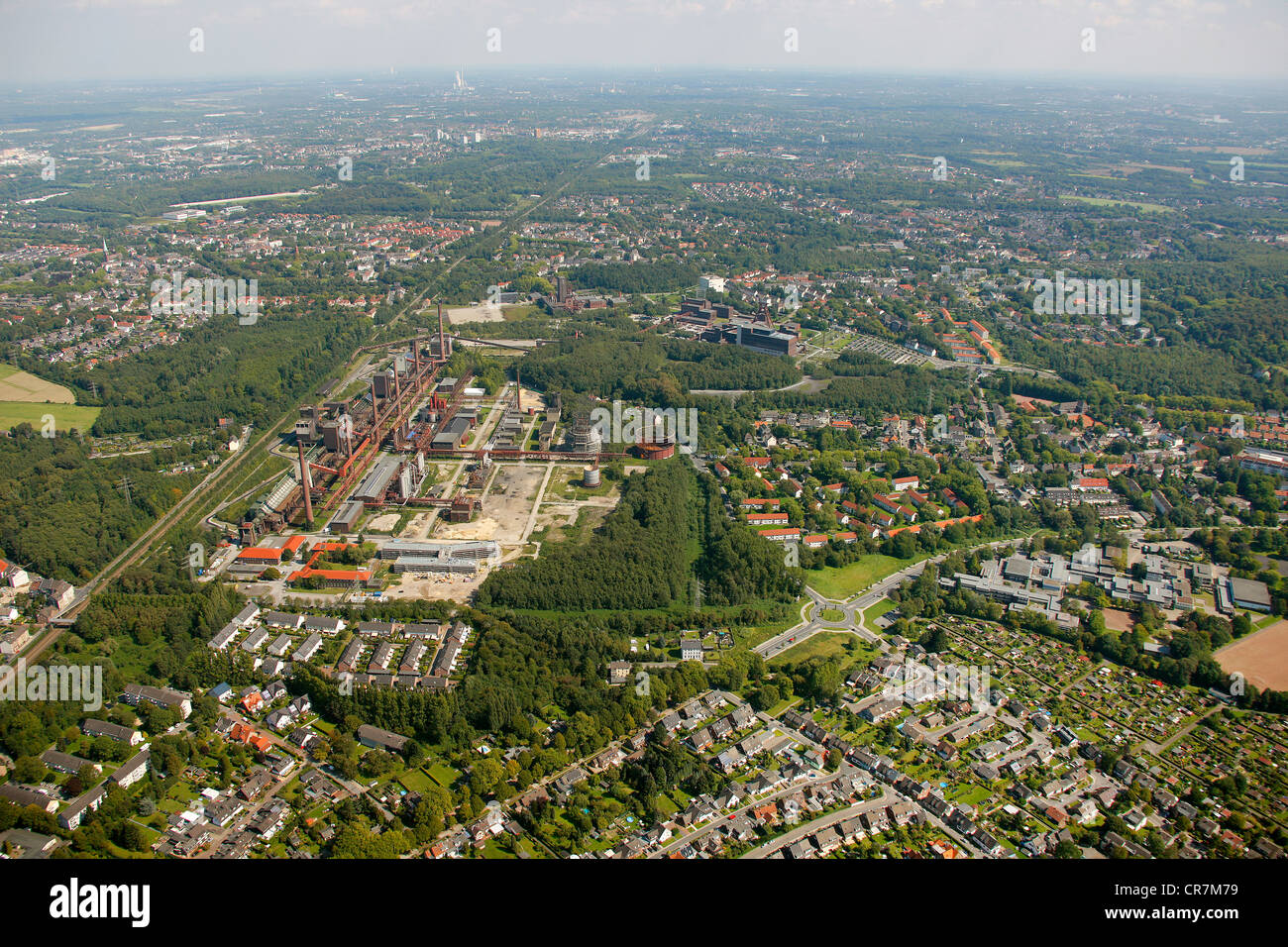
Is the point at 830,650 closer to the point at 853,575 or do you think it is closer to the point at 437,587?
the point at 853,575

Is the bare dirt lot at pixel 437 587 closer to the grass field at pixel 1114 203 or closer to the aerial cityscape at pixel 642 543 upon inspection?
the aerial cityscape at pixel 642 543

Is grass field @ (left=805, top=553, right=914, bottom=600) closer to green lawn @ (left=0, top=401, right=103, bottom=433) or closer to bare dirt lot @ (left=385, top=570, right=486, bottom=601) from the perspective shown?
bare dirt lot @ (left=385, top=570, right=486, bottom=601)

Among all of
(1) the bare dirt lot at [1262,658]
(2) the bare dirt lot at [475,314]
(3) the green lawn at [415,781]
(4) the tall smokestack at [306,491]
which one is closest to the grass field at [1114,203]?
(2) the bare dirt lot at [475,314]

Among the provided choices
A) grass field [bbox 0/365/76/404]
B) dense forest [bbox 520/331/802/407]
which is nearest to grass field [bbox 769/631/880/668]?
dense forest [bbox 520/331/802/407]

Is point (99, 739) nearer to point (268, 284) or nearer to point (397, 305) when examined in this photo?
point (397, 305)

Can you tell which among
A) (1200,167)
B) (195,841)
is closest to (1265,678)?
(195,841)
